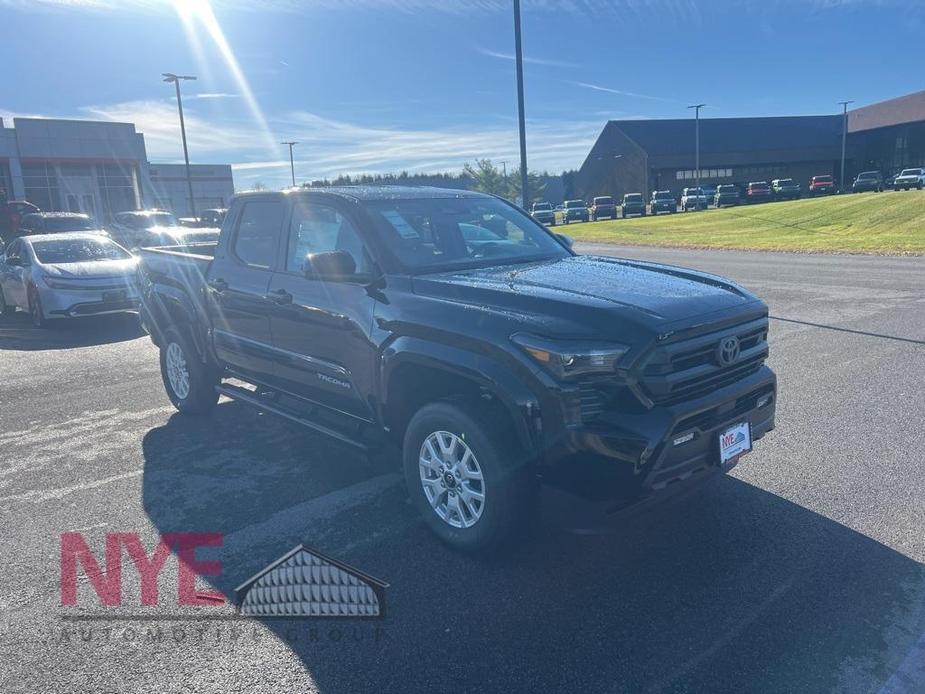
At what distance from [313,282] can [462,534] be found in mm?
2007

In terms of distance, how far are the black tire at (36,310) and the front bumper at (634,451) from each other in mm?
10992

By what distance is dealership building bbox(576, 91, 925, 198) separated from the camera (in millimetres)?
72875

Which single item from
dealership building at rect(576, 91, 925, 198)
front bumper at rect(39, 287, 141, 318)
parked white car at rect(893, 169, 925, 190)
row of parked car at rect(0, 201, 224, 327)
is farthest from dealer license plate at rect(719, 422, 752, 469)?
dealership building at rect(576, 91, 925, 198)

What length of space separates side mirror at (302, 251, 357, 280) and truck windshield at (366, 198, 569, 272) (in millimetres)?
281

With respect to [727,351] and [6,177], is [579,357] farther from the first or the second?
[6,177]

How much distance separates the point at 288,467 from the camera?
5.40 m

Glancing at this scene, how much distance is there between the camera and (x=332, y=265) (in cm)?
431

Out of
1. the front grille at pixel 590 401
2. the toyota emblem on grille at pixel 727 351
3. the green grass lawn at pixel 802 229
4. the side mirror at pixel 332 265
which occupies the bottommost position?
the green grass lawn at pixel 802 229

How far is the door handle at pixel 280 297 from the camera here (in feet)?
16.5

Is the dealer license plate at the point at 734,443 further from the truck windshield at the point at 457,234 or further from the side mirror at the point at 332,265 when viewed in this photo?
the side mirror at the point at 332,265

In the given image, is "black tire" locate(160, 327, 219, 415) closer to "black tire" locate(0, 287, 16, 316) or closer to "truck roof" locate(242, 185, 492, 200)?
"truck roof" locate(242, 185, 492, 200)

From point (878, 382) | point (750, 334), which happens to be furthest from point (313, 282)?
point (878, 382)

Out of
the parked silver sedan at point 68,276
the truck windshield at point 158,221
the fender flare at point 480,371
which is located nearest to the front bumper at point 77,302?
the parked silver sedan at point 68,276

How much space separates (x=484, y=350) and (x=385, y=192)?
2030 millimetres
